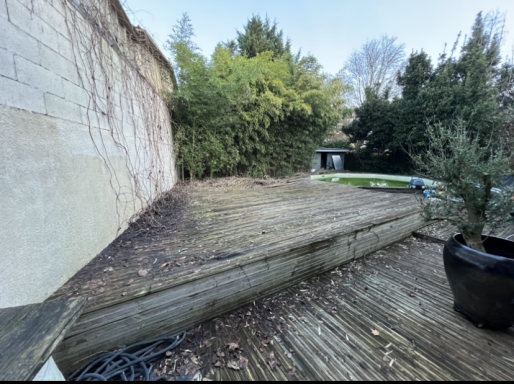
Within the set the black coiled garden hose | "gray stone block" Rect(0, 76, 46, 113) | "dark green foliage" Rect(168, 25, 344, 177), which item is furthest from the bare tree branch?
the black coiled garden hose

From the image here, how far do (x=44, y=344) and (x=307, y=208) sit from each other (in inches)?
110

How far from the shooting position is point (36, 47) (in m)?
1.16

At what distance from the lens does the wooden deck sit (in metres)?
1.09

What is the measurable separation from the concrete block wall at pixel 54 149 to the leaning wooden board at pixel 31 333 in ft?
0.56

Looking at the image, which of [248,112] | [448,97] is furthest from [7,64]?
[448,97]

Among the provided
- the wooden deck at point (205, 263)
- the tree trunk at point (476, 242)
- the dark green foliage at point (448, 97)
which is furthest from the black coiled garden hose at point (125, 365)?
the dark green foliage at point (448, 97)

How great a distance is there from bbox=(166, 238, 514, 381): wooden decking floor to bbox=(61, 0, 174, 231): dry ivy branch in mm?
1503

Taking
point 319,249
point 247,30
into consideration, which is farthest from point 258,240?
point 247,30

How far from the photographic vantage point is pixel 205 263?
4.74ft

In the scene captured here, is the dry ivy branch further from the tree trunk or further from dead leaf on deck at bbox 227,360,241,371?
the tree trunk

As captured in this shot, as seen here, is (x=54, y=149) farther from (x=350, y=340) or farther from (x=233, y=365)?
(x=350, y=340)

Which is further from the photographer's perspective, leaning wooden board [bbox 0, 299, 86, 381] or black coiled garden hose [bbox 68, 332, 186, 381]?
black coiled garden hose [bbox 68, 332, 186, 381]

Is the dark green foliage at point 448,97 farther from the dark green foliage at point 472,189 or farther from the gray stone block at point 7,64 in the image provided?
the gray stone block at point 7,64

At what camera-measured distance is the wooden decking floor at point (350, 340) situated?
42.1 inches
